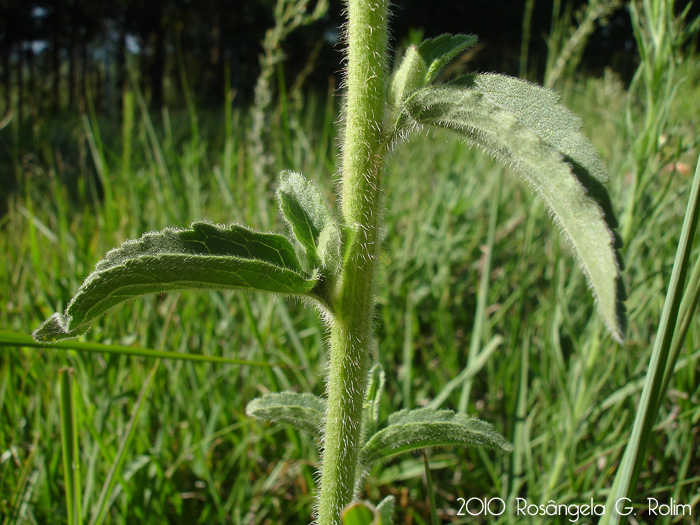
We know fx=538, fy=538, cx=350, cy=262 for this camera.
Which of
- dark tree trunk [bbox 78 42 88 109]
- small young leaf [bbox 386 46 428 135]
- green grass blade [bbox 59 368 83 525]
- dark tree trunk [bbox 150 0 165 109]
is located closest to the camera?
small young leaf [bbox 386 46 428 135]

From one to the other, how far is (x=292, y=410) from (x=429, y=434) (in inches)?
7.4

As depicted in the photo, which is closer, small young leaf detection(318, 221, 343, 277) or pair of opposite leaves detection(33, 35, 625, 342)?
pair of opposite leaves detection(33, 35, 625, 342)

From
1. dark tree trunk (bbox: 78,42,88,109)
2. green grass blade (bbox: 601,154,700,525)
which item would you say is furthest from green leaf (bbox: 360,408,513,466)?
dark tree trunk (bbox: 78,42,88,109)

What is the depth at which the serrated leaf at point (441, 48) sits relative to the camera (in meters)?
0.67

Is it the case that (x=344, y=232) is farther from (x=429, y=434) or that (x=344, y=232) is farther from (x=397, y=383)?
(x=397, y=383)

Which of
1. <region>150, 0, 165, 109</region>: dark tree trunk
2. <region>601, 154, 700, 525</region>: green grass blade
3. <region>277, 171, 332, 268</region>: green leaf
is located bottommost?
<region>601, 154, 700, 525</region>: green grass blade

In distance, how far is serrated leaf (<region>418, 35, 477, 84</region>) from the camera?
671 millimetres

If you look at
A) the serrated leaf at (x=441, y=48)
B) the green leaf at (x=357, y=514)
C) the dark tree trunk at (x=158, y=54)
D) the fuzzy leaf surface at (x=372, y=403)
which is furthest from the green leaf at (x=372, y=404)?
the dark tree trunk at (x=158, y=54)

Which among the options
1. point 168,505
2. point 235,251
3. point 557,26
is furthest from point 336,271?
point 557,26

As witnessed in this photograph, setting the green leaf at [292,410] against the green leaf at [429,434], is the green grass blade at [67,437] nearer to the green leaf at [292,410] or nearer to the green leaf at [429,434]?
the green leaf at [292,410]

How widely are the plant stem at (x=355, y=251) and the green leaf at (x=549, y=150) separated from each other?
0.19 feet

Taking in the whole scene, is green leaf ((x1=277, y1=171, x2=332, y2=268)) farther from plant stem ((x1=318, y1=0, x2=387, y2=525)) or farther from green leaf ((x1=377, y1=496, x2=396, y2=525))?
green leaf ((x1=377, y1=496, x2=396, y2=525))

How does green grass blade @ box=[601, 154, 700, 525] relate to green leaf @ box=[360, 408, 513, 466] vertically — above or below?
above

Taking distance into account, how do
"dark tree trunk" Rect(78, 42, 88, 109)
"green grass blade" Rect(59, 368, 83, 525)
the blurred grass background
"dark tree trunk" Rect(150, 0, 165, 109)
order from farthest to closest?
"dark tree trunk" Rect(150, 0, 165, 109)
"dark tree trunk" Rect(78, 42, 88, 109)
the blurred grass background
"green grass blade" Rect(59, 368, 83, 525)
